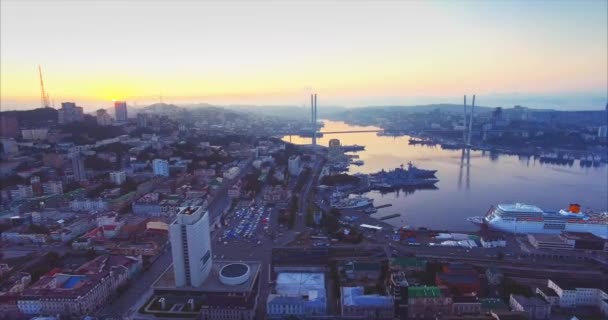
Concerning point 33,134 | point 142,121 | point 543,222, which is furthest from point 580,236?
point 142,121

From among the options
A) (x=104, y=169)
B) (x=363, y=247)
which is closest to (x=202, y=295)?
(x=363, y=247)

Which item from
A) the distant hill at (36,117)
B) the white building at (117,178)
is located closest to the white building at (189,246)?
the white building at (117,178)

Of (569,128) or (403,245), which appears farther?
(569,128)

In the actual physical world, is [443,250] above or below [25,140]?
below

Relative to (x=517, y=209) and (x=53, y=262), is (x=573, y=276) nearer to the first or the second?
(x=517, y=209)

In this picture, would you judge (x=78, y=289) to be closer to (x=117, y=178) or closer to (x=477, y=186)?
(x=117, y=178)

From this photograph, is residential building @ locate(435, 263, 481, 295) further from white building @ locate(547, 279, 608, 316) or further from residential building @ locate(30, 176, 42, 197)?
residential building @ locate(30, 176, 42, 197)

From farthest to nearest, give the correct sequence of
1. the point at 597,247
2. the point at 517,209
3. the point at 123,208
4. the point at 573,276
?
1. the point at 123,208
2. the point at 517,209
3. the point at 597,247
4. the point at 573,276

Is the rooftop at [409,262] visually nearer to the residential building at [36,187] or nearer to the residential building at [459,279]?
the residential building at [459,279]
